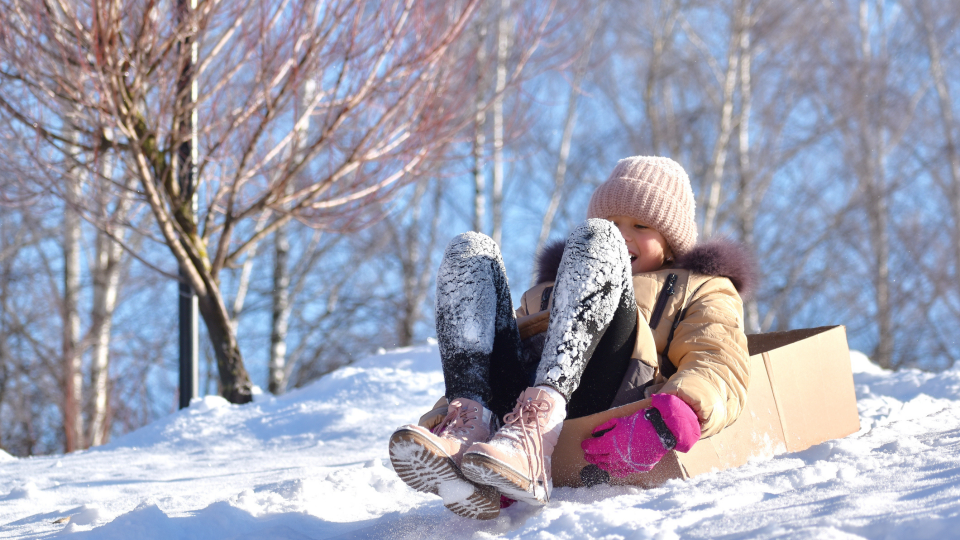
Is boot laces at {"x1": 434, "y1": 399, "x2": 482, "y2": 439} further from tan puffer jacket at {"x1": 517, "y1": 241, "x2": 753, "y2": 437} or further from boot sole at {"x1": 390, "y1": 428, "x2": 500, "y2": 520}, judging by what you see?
tan puffer jacket at {"x1": 517, "y1": 241, "x2": 753, "y2": 437}

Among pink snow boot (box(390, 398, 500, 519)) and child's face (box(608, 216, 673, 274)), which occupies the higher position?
child's face (box(608, 216, 673, 274))

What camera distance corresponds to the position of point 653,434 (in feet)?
4.75

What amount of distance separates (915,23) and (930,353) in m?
4.84

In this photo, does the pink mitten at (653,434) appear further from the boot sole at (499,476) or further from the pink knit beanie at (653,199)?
the pink knit beanie at (653,199)

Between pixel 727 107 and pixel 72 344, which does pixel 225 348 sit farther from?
pixel 727 107

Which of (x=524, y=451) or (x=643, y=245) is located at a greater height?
(x=643, y=245)

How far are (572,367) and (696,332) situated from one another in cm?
39

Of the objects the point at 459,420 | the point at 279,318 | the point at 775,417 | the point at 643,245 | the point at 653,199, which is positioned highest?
the point at 279,318

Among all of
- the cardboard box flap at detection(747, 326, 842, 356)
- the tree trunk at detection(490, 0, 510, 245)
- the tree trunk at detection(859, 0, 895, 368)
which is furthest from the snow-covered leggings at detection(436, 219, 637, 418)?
the tree trunk at detection(859, 0, 895, 368)

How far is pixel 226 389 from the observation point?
402 centimetres

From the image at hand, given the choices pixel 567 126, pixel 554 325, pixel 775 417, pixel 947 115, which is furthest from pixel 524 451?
pixel 947 115

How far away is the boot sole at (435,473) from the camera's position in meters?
1.34

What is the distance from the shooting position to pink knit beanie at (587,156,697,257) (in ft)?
7.02

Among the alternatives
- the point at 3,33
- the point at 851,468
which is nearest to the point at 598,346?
the point at 851,468
